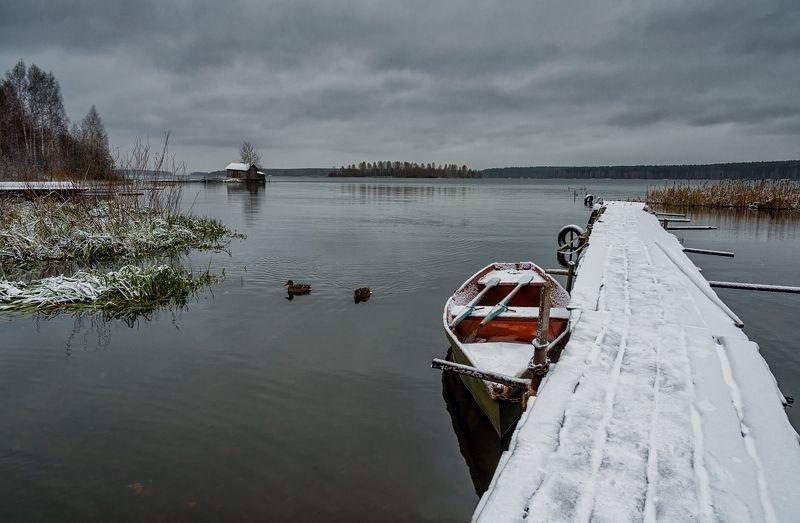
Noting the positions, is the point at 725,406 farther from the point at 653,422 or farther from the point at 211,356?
the point at 211,356

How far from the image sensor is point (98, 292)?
34.3ft

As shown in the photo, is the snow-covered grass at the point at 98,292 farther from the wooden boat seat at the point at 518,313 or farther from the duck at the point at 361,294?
the wooden boat seat at the point at 518,313

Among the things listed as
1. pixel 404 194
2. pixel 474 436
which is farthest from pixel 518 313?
pixel 404 194

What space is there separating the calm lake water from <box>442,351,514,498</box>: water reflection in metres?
0.03

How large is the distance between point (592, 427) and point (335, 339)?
20.7ft

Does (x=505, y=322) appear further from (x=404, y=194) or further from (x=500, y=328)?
(x=404, y=194)

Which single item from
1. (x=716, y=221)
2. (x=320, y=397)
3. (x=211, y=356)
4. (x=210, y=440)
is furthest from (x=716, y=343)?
(x=716, y=221)

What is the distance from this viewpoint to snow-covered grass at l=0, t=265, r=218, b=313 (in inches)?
399

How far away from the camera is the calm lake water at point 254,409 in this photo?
15.2 ft

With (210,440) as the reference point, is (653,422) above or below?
above

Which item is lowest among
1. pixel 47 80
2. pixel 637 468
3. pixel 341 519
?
pixel 341 519

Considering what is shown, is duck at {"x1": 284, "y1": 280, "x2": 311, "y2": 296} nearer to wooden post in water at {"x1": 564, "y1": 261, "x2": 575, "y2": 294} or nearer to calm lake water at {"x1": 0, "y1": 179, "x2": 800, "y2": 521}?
calm lake water at {"x1": 0, "y1": 179, "x2": 800, "y2": 521}

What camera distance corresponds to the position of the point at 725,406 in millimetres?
3568

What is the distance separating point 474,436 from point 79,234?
15.2 m
